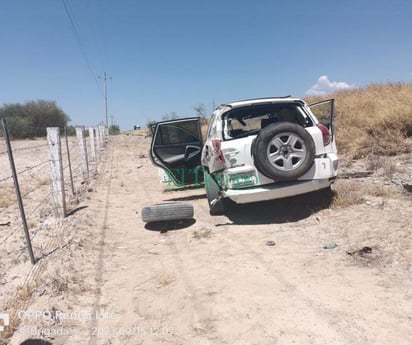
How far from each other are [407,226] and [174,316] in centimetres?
297

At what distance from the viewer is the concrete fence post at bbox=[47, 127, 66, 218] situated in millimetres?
6004

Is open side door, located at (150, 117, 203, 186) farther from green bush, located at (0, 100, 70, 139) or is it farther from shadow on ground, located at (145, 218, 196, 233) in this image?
green bush, located at (0, 100, 70, 139)

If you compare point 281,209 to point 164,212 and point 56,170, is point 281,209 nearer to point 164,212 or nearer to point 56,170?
point 164,212

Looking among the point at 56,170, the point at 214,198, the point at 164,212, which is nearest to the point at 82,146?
the point at 56,170

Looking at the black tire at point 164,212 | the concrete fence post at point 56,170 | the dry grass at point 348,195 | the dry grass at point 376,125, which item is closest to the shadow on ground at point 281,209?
the dry grass at point 348,195

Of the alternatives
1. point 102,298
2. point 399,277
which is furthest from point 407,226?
point 102,298

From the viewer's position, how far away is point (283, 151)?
483cm

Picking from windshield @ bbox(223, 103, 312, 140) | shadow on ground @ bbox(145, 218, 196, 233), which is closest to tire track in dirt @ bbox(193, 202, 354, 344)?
shadow on ground @ bbox(145, 218, 196, 233)

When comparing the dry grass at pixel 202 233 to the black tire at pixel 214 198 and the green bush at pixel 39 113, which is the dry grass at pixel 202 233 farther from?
the green bush at pixel 39 113

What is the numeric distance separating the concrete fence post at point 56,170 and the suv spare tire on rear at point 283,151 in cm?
344

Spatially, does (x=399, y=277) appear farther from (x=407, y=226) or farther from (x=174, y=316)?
(x=174, y=316)

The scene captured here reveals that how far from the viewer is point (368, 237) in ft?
13.8

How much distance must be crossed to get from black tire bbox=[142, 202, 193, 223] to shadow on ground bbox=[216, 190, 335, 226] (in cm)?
84

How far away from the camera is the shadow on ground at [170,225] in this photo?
5744 mm
